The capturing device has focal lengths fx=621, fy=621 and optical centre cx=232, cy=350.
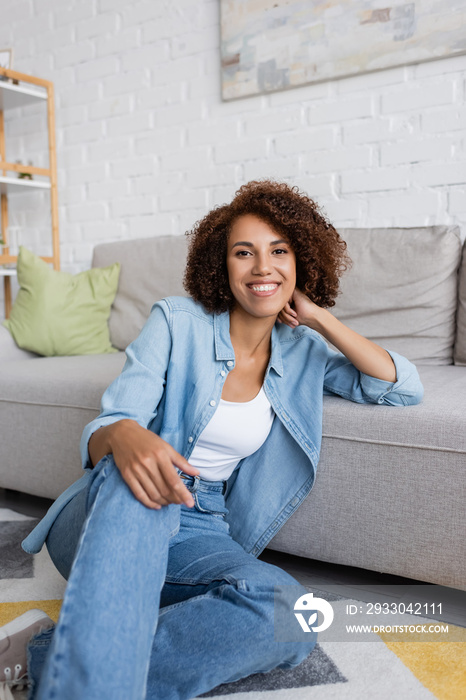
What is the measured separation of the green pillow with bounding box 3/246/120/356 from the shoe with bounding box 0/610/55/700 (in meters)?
1.36

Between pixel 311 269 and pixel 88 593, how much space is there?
791 millimetres

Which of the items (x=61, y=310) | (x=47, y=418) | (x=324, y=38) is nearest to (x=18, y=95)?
(x=61, y=310)

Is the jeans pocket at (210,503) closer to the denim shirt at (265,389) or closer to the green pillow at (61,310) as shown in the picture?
the denim shirt at (265,389)

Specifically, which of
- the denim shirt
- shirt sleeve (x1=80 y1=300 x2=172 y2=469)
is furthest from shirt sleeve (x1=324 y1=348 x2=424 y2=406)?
shirt sleeve (x1=80 y1=300 x2=172 y2=469)

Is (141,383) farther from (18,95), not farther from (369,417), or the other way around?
(18,95)

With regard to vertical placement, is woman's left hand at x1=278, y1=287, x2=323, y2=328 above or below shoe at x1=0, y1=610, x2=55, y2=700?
above

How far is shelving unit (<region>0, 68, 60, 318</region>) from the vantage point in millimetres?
2854

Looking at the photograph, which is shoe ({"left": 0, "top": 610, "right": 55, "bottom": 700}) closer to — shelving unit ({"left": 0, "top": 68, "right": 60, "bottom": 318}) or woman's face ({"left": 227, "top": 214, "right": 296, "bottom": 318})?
woman's face ({"left": 227, "top": 214, "right": 296, "bottom": 318})

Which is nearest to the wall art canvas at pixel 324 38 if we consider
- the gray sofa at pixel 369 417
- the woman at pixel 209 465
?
the gray sofa at pixel 369 417

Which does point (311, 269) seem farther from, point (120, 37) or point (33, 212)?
point (33, 212)

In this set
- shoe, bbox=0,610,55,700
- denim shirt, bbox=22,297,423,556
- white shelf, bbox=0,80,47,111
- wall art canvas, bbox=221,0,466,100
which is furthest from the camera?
white shelf, bbox=0,80,47,111

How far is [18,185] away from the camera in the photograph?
120 inches

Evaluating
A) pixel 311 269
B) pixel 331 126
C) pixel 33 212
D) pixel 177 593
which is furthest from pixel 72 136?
pixel 177 593

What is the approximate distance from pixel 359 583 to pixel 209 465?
50 cm
